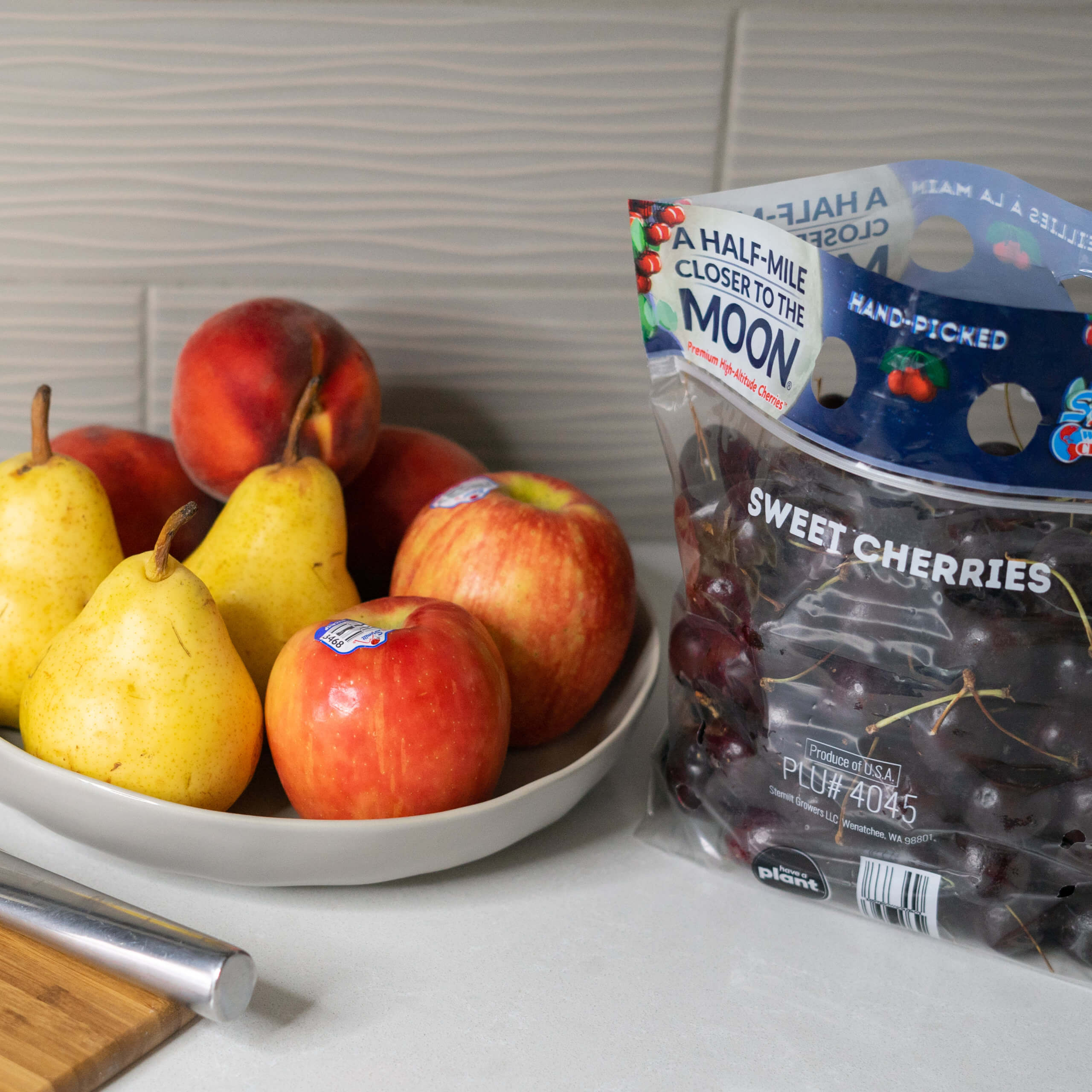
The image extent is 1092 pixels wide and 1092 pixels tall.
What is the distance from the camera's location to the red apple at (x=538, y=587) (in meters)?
0.57

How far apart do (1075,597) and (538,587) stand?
261 millimetres

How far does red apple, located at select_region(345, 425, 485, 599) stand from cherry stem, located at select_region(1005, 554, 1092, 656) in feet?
1.31

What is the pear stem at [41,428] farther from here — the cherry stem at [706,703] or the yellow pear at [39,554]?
the cherry stem at [706,703]

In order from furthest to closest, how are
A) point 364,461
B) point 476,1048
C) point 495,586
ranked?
point 364,461
point 495,586
point 476,1048

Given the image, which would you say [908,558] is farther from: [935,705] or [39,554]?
[39,554]

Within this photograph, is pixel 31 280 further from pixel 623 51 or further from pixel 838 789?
pixel 838 789

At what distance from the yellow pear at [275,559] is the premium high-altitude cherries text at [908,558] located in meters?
0.26

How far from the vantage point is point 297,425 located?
61 cm

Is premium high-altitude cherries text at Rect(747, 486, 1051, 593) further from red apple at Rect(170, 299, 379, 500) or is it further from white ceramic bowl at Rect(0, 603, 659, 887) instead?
red apple at Rect(170, 299, 379, 500)

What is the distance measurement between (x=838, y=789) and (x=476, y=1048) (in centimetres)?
19

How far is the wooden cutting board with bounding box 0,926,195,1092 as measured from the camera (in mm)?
→ 371

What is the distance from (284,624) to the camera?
0.58 metres

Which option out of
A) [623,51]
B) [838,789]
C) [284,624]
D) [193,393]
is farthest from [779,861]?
[623,51]

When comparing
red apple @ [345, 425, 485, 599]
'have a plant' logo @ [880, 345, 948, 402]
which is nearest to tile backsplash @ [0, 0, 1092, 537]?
red apple @ [345, 425, 485, 599]
